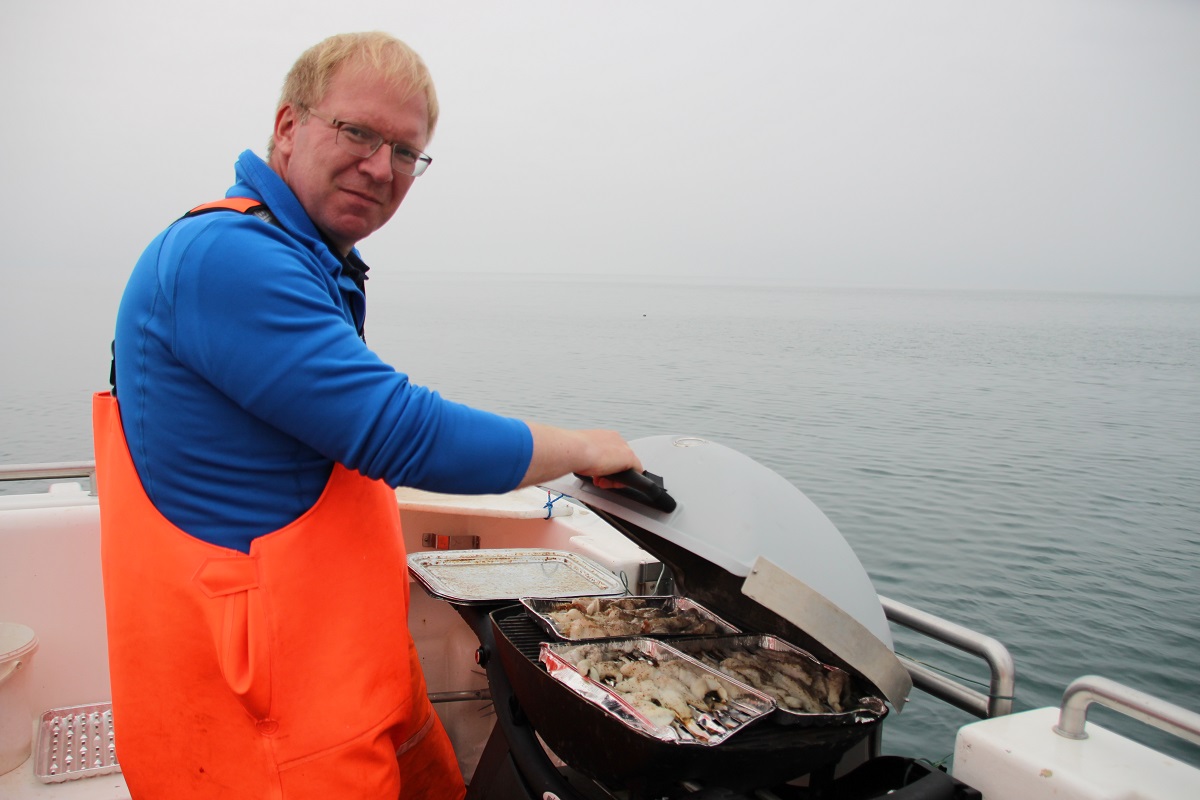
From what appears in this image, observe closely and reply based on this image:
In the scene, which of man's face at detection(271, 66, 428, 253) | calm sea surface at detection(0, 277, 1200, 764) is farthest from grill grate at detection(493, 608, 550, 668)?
calm sea surface at detection(0, 277, 1200, 764)

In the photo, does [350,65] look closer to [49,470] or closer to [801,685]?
[801,685]

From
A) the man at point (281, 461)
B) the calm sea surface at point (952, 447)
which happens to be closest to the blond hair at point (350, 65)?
the man at point (281, 461)

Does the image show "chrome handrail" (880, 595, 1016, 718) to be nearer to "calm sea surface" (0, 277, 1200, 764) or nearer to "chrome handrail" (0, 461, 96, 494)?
"chrome handrail" (0, 461, 96, 494)

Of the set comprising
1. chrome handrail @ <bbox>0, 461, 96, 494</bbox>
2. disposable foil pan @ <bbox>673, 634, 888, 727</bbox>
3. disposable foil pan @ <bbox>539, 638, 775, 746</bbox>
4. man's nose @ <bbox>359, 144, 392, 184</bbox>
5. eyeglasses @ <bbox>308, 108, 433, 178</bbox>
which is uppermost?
eyeglasses @ <bbox>308, 108, 433, 178</bbox>

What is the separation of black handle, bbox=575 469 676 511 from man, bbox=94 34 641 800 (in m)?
0.03

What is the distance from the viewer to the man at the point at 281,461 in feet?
3.93

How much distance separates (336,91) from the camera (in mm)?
1372

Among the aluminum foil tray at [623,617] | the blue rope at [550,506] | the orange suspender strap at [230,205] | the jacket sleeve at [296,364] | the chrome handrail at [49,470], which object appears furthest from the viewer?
the blue rope at [550,506]

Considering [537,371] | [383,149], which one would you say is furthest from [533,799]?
→ [537,371]

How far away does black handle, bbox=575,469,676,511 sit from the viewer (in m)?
1.51

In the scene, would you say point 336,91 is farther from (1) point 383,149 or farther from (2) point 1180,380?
(2) point 1180,380

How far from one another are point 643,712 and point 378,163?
41.5 inches

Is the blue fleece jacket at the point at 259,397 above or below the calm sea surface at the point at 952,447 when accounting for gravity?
above

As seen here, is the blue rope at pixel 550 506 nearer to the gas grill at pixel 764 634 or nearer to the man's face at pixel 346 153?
the gas grill at pixel 764 634
